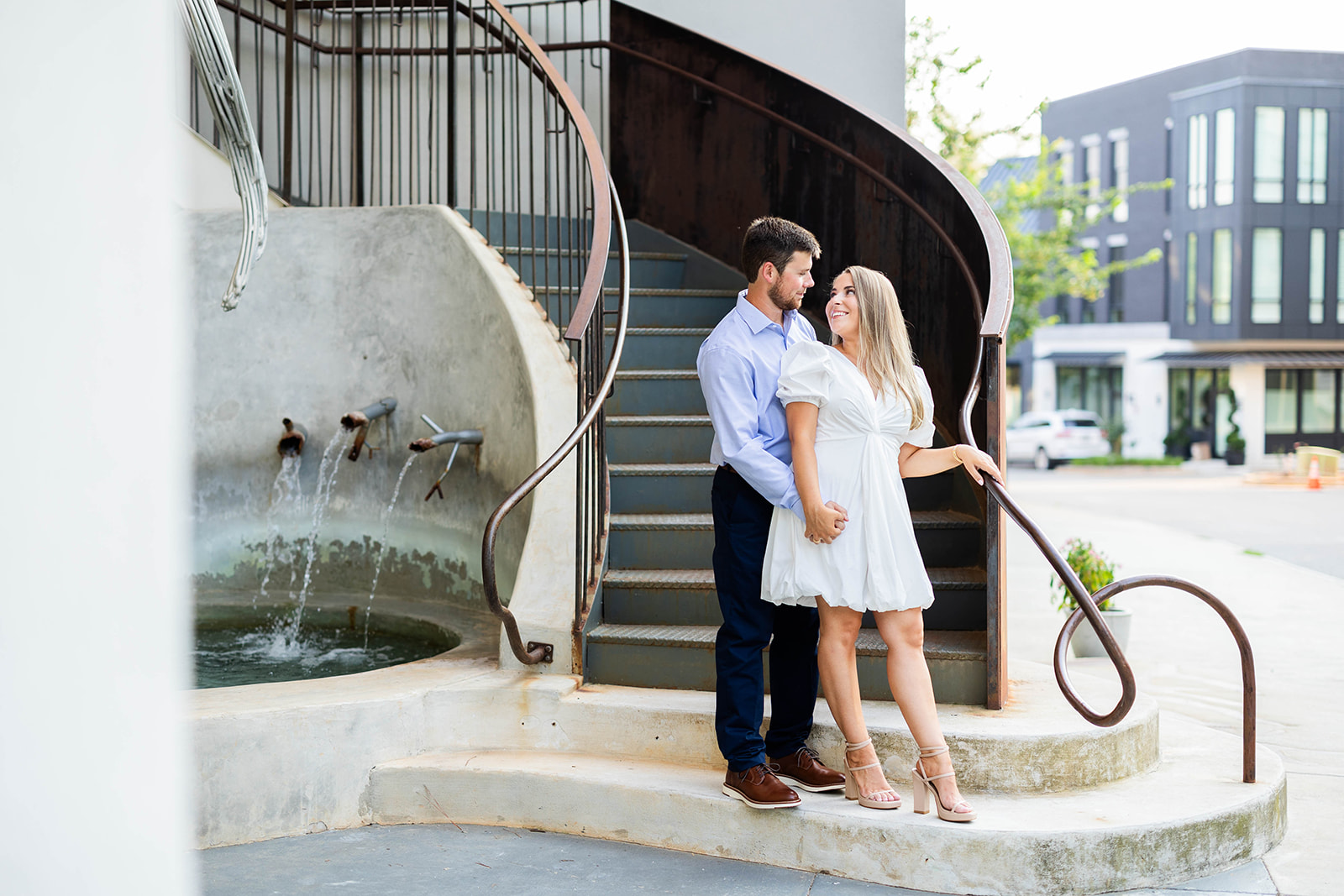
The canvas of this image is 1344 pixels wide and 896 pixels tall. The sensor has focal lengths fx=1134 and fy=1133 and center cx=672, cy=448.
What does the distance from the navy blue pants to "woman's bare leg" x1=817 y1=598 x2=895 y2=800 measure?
0.62 feet

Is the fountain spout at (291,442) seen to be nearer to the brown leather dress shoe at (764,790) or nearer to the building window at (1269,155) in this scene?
the brown leather dress shoe at (764,790)

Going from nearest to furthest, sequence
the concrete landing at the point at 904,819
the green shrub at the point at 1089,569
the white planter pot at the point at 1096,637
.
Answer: the concrete landing at the point at 904,819, the green shrub at the point at 1089,569, the white planter pot at the point at 1096,637

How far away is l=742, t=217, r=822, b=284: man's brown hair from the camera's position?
3551 mm

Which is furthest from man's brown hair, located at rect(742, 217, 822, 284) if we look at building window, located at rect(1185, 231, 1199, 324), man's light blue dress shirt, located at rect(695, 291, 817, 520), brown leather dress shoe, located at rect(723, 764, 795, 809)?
building window, located at rect(1185, 231, 1199, 324)

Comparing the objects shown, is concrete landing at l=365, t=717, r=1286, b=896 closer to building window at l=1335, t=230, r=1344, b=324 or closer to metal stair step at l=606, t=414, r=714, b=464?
metal stair step at l=606, t=414, r=714, b=464

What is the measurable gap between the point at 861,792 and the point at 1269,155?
3346 cm

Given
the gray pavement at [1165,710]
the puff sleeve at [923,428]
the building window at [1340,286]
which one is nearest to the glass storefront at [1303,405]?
the building window at [1340,286]

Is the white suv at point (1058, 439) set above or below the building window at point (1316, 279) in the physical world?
below

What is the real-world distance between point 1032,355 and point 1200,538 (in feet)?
81.4

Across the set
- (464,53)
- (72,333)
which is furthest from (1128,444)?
(72,333)

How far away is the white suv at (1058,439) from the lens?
28547mm

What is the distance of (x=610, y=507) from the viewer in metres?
5.24

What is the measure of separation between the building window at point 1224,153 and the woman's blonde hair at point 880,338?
1278 inches

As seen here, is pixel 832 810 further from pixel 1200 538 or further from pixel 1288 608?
pixel 1200 538
